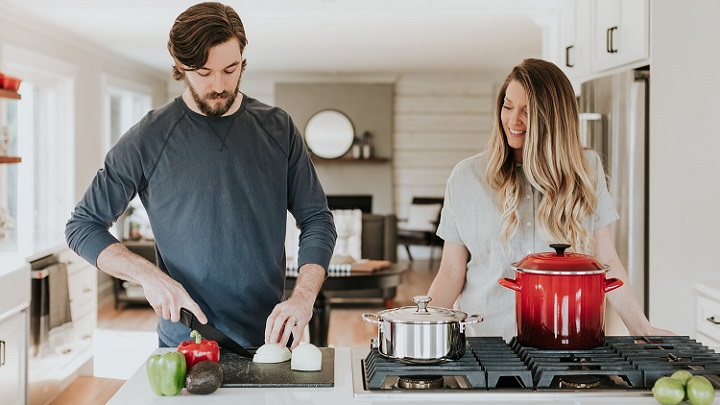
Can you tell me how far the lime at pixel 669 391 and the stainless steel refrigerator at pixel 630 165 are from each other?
A: 2.06 m

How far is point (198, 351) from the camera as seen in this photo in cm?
154

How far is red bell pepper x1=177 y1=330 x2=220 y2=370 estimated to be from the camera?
152 centimetres

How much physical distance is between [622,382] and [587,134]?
95.8 inches

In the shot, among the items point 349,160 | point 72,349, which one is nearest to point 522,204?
point 72,349

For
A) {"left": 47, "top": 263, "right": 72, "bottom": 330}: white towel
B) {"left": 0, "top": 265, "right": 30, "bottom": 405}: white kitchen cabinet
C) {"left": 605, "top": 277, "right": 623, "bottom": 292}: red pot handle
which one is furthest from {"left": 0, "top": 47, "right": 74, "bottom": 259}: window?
{"left": 605, "top": 277, "right": 623, "bottom": 292}: red pot handle

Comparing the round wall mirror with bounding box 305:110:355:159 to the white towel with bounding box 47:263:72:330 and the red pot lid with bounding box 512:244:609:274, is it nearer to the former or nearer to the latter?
the white towel with bounding box 47:263:72:330

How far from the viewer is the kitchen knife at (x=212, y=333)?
1703 millimetres

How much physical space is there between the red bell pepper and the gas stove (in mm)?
282

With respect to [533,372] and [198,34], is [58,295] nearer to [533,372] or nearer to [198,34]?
[198,34]

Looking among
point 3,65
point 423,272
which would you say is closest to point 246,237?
point 3,65

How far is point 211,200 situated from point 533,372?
88cm

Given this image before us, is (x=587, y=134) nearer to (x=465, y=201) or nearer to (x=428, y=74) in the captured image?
(x=465, y=201)

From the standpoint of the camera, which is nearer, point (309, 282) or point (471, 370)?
point (471, 370)

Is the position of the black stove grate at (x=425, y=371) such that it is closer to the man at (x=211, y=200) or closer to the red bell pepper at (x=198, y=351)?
the red bell pepper at (x=198, y=351)
